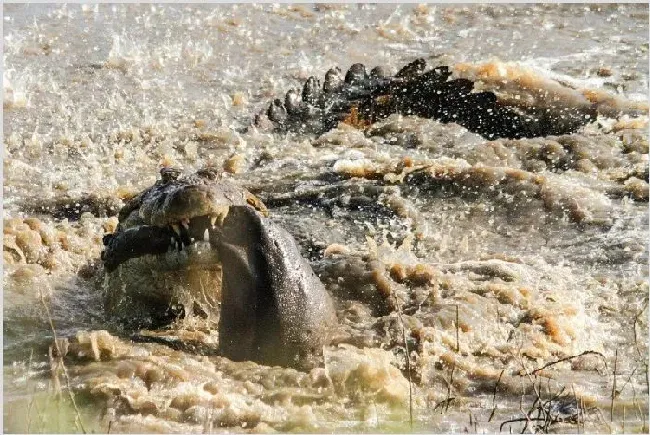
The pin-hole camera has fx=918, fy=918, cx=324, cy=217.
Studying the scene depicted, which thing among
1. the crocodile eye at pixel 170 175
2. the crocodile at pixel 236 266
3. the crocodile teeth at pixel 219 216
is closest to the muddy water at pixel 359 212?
→ the crocodile at pixel 236 266

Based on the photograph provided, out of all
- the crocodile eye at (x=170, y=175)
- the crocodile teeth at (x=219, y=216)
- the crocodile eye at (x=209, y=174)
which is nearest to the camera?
the crocodile teeth at (x=219, y=216)

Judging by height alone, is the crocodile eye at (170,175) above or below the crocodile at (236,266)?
above

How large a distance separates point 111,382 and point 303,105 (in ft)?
20.2

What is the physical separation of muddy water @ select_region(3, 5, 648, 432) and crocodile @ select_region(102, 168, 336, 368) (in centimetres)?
14

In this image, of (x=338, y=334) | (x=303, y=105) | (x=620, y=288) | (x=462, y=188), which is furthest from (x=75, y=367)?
(x=303, y=105)

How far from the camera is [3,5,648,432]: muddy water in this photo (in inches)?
163

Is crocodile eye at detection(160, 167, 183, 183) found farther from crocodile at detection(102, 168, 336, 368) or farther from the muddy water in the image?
the muddy water

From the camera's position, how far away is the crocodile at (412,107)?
938cm

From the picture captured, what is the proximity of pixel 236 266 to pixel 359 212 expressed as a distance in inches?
129

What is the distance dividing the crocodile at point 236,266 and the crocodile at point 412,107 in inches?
197

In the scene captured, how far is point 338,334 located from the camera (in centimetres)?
457

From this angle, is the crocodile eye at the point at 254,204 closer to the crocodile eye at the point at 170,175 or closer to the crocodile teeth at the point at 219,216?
the crocodile eye at the point at 170,175

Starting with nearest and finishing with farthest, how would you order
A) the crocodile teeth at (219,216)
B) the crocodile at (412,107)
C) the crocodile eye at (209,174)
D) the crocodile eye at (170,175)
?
the crocodile teeth at (219,216) → the crocodile eye at (209,174) → the crocodile eye at (170,175) → the crocodile at (412,107)

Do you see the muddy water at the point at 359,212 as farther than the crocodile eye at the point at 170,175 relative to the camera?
No
